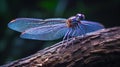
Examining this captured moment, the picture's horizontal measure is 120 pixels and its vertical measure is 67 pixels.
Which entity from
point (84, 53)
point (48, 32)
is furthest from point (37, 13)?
point (84, 53)

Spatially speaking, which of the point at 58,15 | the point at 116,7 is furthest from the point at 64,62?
the point at 116,7

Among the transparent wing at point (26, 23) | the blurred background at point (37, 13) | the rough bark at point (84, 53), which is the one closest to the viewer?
the rough bark at point (84, 53)

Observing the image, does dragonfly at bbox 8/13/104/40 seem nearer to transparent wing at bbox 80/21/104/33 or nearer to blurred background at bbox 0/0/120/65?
transparent wing at bbox 80/21/104/33

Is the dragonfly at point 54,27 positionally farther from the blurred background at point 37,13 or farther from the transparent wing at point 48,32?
the blurred background at point 37,13

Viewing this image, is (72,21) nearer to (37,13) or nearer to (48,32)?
(48,32)

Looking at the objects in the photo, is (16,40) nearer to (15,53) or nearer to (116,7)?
(15,53)

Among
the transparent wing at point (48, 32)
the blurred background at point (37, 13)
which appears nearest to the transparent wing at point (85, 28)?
the transparent wing at point (48, 32)
